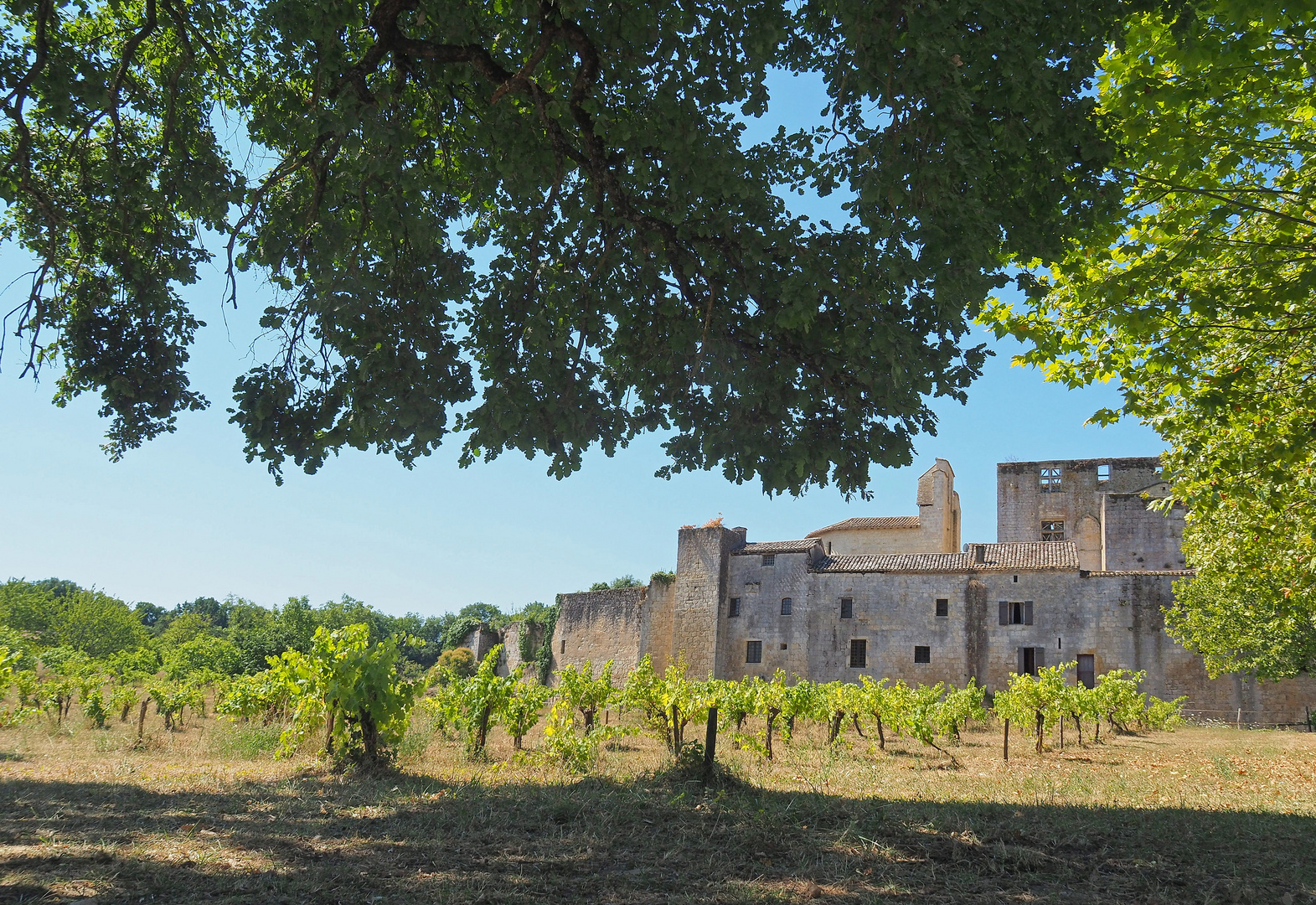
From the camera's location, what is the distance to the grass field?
15.0 ft

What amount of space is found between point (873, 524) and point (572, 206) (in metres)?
37.0

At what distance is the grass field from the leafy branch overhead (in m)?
2.81

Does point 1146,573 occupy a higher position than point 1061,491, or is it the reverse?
point 1061,491

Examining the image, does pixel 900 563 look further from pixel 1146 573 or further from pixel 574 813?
pixel 574 813

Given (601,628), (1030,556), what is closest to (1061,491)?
(1030,556)

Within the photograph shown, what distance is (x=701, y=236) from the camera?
6746 mm

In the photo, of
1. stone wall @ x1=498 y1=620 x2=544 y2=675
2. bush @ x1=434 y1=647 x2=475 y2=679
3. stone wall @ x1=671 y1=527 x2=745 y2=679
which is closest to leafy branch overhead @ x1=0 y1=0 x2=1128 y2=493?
stone wall @ x1=671 y1=527 x2=745 y2=679

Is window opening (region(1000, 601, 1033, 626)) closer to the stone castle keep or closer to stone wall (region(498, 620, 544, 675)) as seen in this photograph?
the stone castle keep

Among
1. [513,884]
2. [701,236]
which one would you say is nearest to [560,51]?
[701,236]

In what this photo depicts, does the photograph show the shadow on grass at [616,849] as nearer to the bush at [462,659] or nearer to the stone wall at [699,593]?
the stone wall at [699,593]

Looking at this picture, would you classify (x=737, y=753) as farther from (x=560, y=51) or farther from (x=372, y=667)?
(x=560, y=51)

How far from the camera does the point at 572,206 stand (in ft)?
22.9

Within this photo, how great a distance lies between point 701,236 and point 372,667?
623 centimetres

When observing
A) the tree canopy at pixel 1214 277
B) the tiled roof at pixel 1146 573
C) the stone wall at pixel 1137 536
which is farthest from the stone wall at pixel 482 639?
the tree canopy at pixel 1214 277
